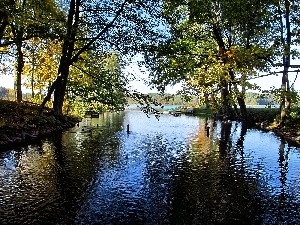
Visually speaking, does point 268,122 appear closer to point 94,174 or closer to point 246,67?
point 246,67

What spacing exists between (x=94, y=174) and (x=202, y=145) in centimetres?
1285

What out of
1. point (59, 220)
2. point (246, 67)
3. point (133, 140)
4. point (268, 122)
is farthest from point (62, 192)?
point (268, 122)

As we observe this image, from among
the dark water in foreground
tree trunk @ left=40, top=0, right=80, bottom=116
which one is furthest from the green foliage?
tree trunk @ left=40, top=0, right=80, bottom=116

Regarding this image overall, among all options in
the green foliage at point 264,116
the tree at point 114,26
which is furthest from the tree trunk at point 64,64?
the green foliage at point 264,116

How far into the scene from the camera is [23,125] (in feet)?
93.7

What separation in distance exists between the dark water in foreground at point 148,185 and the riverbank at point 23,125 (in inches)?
86.4

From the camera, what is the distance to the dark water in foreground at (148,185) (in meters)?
10.9

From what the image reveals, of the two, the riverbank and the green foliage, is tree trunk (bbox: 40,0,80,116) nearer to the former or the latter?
the riverbank

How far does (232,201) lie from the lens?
1253 centimetres

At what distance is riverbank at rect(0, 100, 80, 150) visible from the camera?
25.2m

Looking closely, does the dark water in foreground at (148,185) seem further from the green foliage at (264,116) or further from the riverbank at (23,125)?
the green foliage at (264,116)

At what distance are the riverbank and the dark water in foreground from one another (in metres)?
2.19

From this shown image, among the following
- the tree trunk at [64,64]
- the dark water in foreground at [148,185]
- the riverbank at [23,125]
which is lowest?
the dark water in foreground at [148,185]

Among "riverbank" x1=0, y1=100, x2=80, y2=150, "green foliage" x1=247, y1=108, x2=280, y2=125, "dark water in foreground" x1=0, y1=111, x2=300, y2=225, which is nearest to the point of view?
"dark water in foreground" x1=0, y1=111, x2=300, y2=225
